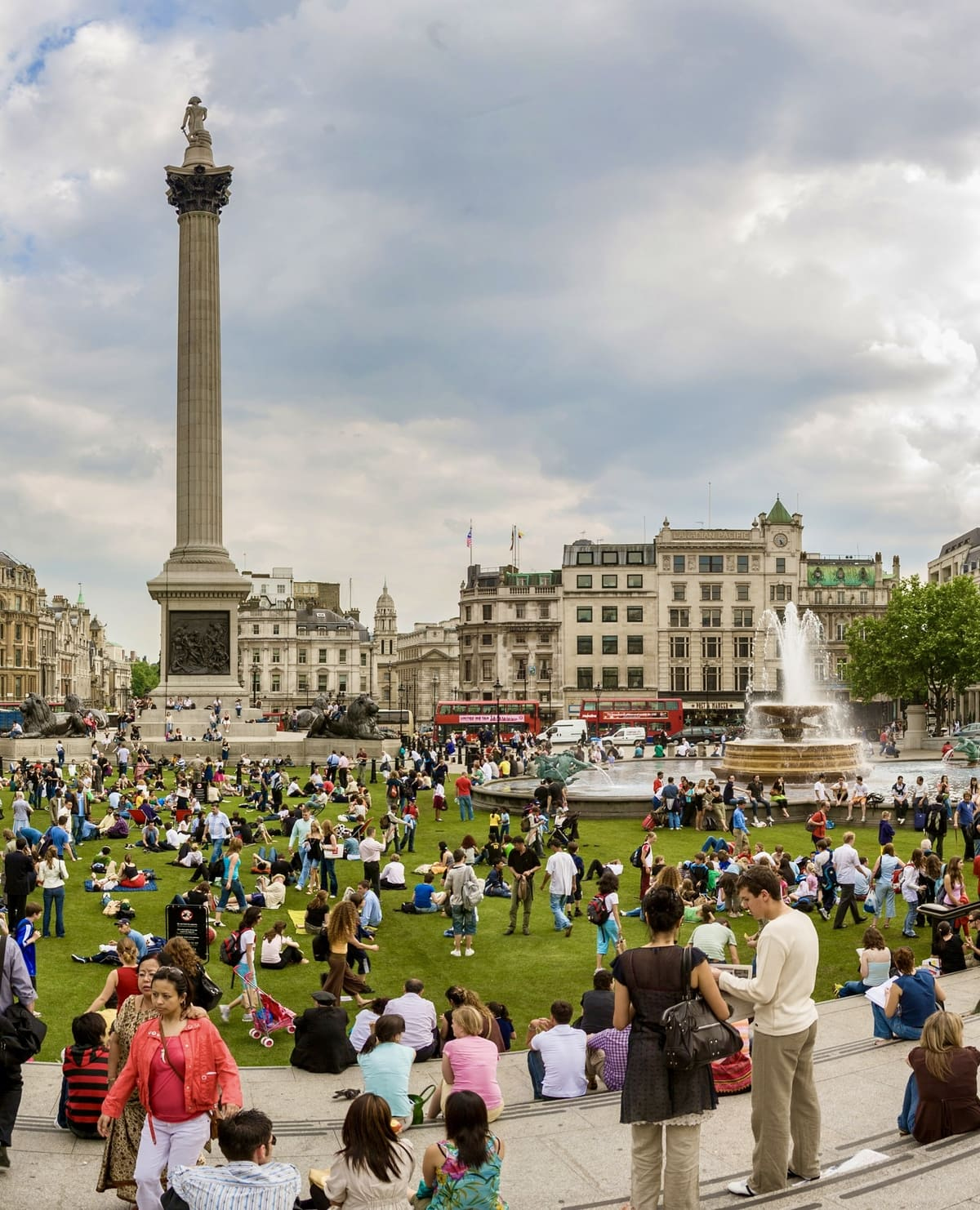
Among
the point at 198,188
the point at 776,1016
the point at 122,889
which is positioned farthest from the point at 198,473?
the point at 776,1016

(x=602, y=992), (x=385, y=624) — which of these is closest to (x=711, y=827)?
(x=602, y=992)

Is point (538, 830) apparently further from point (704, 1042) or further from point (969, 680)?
point (969, 680)

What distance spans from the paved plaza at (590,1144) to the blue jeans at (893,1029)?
0.14m

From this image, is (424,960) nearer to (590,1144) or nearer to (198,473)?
(590,1144)

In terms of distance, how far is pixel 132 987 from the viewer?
9922mm

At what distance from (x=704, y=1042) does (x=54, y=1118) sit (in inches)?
→ 256

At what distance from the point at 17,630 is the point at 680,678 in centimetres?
7056

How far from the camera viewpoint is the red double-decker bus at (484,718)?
69.2 m

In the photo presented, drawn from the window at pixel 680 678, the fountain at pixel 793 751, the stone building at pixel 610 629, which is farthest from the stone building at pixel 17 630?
the fountain at pixel 793 751

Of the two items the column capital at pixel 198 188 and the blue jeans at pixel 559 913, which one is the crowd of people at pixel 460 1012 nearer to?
the blue jeans at pixel 559 913

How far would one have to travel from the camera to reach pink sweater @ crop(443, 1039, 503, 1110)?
852 centimetres

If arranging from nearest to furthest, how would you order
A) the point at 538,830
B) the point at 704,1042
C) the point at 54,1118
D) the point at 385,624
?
the point at 704,1042, the point at 54,1118, the point at 538,830, the point at 385,624

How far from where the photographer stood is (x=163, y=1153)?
6.62 m

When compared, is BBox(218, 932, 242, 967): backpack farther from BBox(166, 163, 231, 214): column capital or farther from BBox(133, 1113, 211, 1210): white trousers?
BBox(166, 163, 231, 214): column capital
